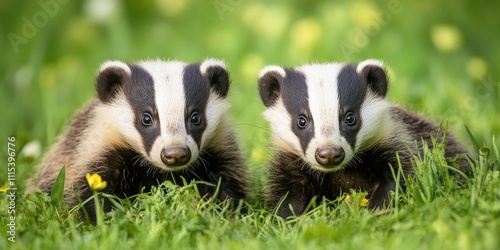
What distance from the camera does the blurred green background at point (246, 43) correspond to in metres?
9.78

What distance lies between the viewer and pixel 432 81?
392 inches

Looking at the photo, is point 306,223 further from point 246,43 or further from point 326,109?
point 246,43

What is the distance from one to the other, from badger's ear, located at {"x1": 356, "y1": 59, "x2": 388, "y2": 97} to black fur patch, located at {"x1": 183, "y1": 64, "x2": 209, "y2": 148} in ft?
3.73

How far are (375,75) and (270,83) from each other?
2.56 feet

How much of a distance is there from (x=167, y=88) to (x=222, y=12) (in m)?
5.23

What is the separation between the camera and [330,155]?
20.0 ft

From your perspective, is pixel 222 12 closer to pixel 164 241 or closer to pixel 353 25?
pixel 353 25

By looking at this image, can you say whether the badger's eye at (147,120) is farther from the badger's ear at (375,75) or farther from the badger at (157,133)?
the badger's ear at (375,75)

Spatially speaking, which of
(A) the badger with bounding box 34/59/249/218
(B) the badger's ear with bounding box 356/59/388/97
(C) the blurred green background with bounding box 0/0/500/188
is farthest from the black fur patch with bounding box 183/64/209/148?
(C) the blurred green background with bounding box 0/0/500/188

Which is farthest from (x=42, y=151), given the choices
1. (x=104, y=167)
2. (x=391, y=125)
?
(x=391, y=125)

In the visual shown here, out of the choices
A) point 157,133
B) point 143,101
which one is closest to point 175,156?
point 157,133

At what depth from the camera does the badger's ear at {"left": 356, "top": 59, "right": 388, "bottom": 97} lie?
22.0 ft

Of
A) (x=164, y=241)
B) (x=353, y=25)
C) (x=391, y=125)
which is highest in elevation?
(x=353, y=25)

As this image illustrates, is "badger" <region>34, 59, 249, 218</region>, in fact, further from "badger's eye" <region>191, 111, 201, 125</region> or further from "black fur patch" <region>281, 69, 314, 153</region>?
"black fur patch" <region>281, 69, 314, 153</region>
